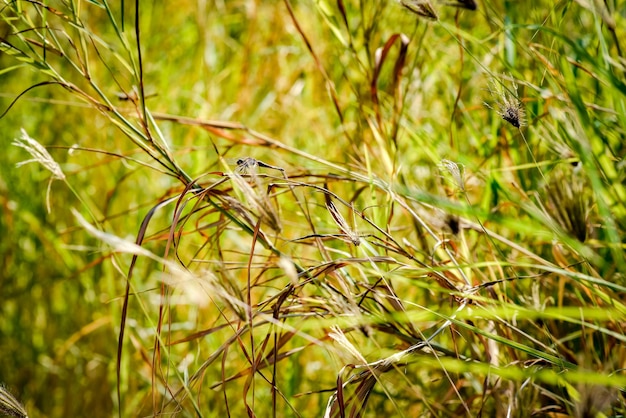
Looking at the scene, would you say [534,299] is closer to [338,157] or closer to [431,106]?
[338,157]

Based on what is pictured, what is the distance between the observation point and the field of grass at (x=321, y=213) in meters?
0.62

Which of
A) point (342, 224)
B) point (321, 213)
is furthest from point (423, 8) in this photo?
point (321, 213)

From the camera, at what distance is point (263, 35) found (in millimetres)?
1825

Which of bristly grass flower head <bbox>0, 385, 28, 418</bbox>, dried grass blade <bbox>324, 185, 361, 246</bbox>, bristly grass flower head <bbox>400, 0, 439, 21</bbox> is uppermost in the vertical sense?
bristly grass flower head <bbox>400, 0, 439, 21</bbox>

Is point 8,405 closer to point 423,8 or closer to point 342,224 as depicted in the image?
point 342,224

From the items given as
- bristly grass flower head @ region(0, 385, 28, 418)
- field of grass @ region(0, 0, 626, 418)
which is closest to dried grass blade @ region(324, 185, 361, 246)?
field of grass @ region(0, 0, 626, 418)

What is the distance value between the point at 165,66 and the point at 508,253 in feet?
3.63

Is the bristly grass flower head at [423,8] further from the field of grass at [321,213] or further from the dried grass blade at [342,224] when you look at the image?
the dried grass blade at [342,224]

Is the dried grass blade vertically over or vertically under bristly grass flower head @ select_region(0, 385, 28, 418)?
over

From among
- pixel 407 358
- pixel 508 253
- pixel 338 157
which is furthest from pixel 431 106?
pixel 407 358

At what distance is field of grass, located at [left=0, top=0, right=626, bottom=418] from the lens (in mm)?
617

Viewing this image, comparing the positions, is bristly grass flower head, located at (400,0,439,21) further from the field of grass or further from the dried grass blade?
the dried grass blade

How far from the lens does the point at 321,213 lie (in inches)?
45.5

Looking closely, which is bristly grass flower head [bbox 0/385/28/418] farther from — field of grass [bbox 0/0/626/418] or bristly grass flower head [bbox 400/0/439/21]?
bristly grass flower head [bbox 400/0/439/21]
